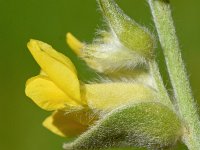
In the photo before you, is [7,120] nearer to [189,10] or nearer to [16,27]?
[16,27]

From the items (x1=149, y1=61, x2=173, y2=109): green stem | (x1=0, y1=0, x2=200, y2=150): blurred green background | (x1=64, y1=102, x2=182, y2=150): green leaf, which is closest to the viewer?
(x1=64, y1=102, x2=182, y2=150): green leaf

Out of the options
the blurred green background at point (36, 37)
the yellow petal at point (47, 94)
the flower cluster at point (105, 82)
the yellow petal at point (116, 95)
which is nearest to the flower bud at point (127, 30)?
the flower cluster at point (105, 82)

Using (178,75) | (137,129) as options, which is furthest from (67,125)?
(178,75)

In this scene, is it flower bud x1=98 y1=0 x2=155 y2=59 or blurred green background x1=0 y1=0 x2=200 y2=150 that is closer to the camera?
flower bud x1=98 y1=0 x2=155 y2=59

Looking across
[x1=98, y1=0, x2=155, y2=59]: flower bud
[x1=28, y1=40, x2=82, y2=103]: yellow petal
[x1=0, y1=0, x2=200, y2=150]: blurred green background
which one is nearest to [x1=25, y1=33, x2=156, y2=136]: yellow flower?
[x1=28, y1=40, x2=82, y2=103]: yellow petal

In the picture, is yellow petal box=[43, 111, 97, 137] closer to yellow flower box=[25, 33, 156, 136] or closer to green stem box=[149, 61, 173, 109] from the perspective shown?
yellow flower box=[25, 33, 156, 136]

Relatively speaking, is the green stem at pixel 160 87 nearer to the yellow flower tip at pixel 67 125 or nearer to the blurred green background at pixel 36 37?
the yellow flower tip at pixel 67 125

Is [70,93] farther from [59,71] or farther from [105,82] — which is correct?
[105,82]

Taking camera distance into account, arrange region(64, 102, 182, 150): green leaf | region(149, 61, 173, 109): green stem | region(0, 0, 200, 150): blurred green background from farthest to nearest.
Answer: region(0, 0, 200, 150): blurred green background → region(149, 61, 173, 109): green stem → region(64, 102, 182, 150): green leaf
